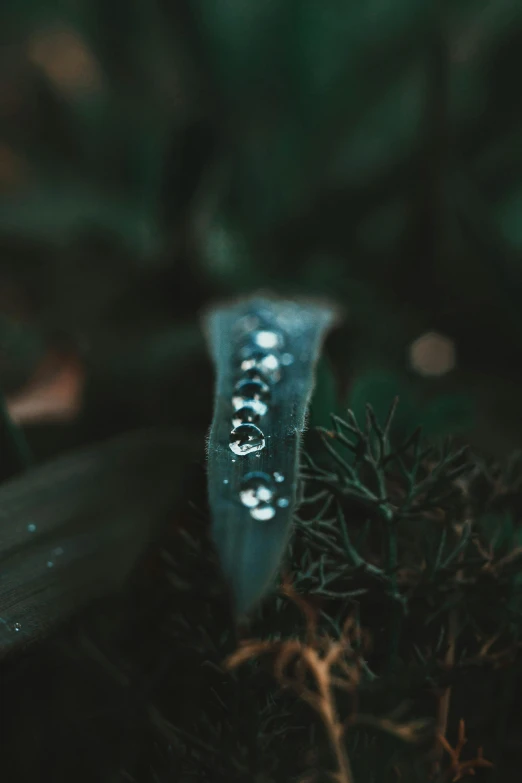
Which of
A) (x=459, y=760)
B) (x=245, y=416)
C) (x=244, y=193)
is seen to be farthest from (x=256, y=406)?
(x=244, y=193)

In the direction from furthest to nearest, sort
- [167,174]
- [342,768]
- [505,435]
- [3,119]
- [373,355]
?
[3,119]
[167,174]
[373,355]
[505,435]
[342,768]

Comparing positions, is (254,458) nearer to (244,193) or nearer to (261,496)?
(261,496)

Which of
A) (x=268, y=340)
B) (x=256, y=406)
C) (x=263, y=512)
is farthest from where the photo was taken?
(x=268, y=340)

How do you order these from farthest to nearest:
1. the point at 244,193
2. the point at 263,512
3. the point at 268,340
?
the point at 244,193 < the point at 268,340 < the point at 263,512

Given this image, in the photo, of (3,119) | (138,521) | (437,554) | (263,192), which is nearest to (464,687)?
(437,554)

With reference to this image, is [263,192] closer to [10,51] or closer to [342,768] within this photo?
[10,51]

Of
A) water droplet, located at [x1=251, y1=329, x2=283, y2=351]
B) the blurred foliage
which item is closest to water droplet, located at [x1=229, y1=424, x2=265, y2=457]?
water droplet, located at [x1=251, y1=329, x2=283, y2=351]
